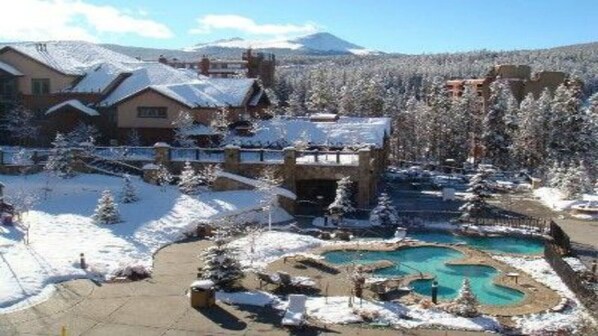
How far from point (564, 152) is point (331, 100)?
1202 inches

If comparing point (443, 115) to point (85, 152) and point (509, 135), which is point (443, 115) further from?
point (85, 152)

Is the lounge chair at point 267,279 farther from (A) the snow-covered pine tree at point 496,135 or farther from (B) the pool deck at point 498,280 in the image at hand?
(A) the snow-covered pine tree at point 496,135

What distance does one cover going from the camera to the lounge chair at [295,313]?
18547mm

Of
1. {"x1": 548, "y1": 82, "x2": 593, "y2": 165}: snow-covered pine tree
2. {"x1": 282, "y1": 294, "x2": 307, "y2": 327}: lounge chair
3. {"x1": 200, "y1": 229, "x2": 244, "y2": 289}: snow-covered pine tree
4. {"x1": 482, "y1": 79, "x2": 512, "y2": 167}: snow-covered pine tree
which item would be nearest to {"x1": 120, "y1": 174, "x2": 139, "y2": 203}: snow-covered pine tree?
{"x1": 200, "y1": 229, "x2": 244, "y2": 289}: snow-covered pine tree

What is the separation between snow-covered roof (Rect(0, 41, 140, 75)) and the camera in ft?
156

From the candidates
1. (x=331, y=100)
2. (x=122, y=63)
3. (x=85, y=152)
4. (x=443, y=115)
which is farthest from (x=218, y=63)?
(x=85, y=152)

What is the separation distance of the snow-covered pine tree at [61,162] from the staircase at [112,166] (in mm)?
1542

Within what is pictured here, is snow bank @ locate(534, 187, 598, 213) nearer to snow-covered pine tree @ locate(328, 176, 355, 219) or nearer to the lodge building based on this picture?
snow-covered pine tree @ locate(328, 176, 355, 219)

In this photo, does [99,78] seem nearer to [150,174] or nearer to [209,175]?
[150,174]

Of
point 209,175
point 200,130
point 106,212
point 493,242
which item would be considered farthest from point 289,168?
point 493,242

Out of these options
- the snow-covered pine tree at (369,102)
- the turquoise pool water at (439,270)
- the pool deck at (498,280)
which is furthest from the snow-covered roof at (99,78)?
the snow-covered pine tree at (369,102)

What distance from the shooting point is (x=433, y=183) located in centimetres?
5334

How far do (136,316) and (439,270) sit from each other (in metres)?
13.0

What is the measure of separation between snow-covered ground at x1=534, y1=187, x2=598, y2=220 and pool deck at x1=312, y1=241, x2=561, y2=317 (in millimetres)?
13906
